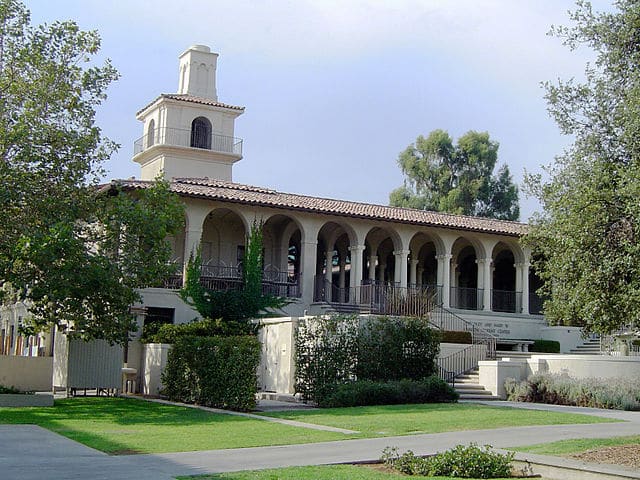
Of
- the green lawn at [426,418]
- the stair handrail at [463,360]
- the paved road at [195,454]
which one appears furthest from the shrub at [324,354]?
the paved road at [195,454]

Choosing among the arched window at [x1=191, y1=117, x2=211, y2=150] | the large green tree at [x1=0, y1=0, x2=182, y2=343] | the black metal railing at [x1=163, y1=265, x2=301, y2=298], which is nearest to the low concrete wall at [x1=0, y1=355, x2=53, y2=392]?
the large green tree at [x1=0, y1=0, x2=182, y2=343]

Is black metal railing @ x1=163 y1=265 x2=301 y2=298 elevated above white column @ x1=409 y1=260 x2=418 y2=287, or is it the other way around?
white column @ x1=409 y1=260 x2=418 y2=287

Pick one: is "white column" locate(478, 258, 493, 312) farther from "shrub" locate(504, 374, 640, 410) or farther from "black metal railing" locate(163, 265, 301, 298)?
"shrub" locate(504, 374, 640, 410)

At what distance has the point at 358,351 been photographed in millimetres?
23891

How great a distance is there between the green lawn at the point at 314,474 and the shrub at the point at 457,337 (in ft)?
64.2

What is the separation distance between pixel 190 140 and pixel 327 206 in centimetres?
1271

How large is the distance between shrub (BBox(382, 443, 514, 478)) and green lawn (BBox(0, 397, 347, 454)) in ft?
10.6

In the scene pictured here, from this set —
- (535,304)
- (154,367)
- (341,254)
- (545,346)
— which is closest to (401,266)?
(341,254)

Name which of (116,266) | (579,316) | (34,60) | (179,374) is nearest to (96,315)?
(116,266)

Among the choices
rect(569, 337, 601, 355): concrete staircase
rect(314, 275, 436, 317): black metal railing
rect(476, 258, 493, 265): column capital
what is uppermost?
rect(476, 258, 493, 265): column capital

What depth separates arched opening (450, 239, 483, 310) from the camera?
1638 inches

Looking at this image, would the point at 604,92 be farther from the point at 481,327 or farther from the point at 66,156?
the point at 481,327

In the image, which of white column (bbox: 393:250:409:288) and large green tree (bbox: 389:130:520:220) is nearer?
white column (bbox: 393:250:409:288)

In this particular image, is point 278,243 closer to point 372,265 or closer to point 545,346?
point 372,265
